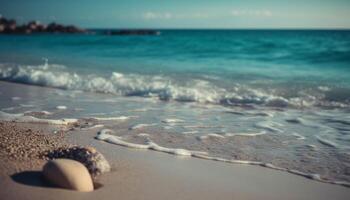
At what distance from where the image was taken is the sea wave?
331 inches

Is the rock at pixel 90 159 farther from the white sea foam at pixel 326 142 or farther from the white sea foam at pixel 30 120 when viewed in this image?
the white sea foam at pixel 326 142

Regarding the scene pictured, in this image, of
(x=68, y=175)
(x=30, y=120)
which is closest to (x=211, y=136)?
(x=68, y=175)

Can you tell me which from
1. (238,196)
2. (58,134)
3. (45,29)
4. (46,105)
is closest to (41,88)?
(46,105)

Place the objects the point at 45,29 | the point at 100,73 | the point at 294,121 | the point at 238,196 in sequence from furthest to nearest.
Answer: the point at 45,29, the point at 100,73, the point at 294,121, the point at 238,196

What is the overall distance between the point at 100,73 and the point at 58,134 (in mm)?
7841

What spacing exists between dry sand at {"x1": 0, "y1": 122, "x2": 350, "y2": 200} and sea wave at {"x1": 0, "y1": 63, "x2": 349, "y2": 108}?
4239 millimetres

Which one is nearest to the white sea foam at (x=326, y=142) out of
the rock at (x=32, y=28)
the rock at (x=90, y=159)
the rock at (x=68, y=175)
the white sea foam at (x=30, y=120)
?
the rock at (x=90, y=159)

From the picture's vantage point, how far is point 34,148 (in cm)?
404

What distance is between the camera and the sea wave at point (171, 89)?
841cm

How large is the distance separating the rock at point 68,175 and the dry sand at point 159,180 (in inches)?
2.4

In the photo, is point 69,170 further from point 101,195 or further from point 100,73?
point 100,73

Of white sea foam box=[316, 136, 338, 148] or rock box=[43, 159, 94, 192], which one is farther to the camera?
white sea foam box=[316, 136, 338, 148]

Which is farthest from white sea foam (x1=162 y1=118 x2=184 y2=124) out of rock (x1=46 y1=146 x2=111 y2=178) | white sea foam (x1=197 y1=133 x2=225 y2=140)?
rock (x1=46 y1=146 x2=111 y2=178)

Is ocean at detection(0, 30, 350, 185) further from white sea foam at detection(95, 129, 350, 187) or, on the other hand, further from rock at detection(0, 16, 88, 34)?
rock at detection(0, 16, 88, 34)
